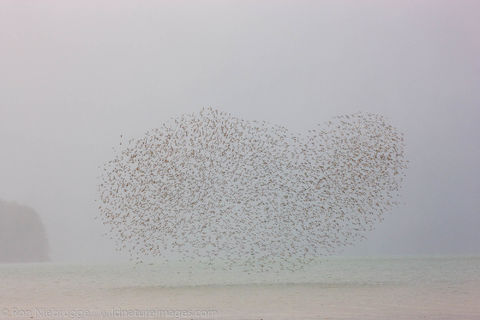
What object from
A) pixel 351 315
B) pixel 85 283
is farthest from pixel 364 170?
pixel 85 283

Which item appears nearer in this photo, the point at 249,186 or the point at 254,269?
the point at 249,186

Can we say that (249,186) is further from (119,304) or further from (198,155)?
(119,304)

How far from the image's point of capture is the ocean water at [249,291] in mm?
8664

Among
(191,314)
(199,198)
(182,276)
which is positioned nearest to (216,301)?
(191,314)

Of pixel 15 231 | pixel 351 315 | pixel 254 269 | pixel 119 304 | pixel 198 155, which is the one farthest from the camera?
pixel 15 231

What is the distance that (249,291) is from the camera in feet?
35.2

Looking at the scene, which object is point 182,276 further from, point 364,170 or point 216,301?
point 364,170

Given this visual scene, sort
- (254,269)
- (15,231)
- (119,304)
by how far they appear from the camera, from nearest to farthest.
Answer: (119,304)
(254,269)
(15,231)

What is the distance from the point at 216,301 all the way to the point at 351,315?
87.5 inches

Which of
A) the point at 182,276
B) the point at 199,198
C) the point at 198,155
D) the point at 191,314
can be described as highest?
the point at 198,155

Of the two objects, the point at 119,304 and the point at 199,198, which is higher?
the point at 199,198

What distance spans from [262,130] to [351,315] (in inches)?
161

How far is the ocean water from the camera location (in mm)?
8664

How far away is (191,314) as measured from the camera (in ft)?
28.0
